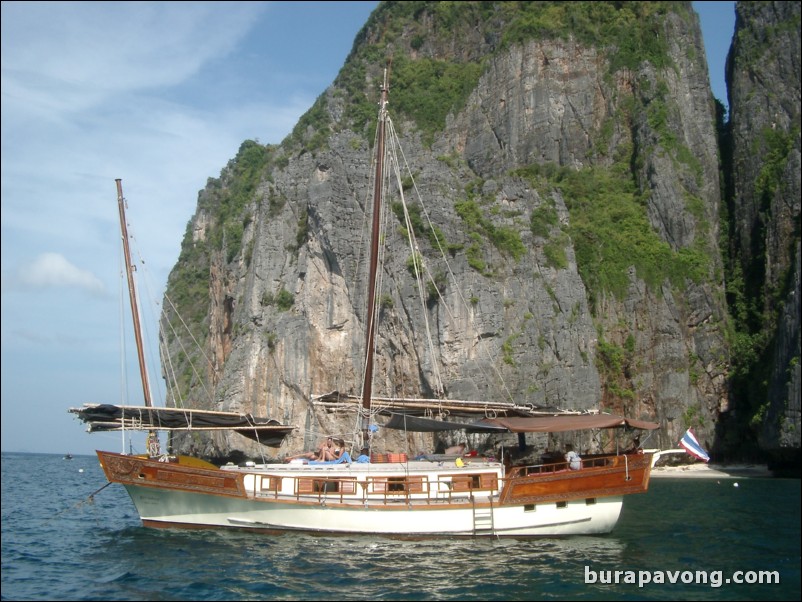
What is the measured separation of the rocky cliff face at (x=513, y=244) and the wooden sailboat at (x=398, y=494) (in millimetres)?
23391

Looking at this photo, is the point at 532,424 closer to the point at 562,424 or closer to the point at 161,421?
the point at 562,424

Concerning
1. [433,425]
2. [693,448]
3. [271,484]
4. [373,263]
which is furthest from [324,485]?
[693,448]

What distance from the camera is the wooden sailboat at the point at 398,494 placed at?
23328 mm

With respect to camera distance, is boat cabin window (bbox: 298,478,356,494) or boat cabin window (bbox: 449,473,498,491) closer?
boat cabin window (bbox: 449,473,498,491)

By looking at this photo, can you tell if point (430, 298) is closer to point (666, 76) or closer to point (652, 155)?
point (652, 155)

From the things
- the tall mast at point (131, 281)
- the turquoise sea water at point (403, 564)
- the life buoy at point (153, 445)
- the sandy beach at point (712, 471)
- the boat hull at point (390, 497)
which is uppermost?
the tall mast at point (131, 281)

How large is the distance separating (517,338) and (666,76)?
32638mm

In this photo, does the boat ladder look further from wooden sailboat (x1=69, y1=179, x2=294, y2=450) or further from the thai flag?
wooden sailboat (x1=69, y1=179, x2=294, y2=450)

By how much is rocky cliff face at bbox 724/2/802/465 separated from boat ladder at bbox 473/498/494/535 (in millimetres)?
29576

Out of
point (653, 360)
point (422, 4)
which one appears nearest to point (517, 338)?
point (653, 360)

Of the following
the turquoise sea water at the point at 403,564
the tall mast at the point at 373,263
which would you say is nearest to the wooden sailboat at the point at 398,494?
the turquoise sea water at the point at 403,564

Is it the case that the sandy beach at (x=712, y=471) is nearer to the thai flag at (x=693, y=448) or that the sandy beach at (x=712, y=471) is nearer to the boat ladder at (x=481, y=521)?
the thai flag at (x=693, y=448)

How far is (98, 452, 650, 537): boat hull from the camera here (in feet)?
76.5

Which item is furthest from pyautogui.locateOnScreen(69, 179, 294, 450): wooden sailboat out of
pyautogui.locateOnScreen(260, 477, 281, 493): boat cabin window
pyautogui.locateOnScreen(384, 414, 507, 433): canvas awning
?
pyautogui.locateOnScreen(384, 414, 507, 433): canvas awning
